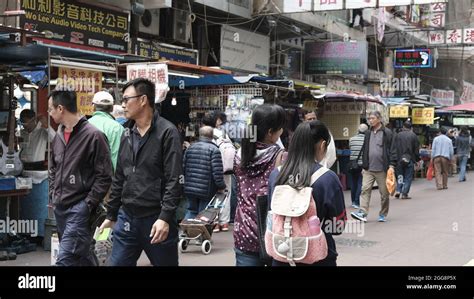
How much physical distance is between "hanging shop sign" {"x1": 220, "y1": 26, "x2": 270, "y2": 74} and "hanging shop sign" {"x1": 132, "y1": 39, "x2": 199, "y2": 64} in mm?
1106

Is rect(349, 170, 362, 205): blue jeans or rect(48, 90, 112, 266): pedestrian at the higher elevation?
rect(48, 90, 112, 266): pedestrian

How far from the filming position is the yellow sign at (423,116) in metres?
23.0

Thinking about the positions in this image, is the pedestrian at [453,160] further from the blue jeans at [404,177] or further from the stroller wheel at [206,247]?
the stroller wheel at [206,247]

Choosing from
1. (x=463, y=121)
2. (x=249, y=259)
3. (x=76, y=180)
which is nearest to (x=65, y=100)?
(x=76, y=180)

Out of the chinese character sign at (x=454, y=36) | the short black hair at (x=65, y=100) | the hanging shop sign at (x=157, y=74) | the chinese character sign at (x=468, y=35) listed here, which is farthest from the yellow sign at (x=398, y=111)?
the short black hair at (x=65, y=100)

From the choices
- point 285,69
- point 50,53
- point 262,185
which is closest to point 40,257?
point 50,53

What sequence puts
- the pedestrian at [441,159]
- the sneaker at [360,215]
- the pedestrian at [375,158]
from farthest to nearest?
the pedestrian at [441,159] < the sneaker at [360,215] < the pedestrian at [375,158]

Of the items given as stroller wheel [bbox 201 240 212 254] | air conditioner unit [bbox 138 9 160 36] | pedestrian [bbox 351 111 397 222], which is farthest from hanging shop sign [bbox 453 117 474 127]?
stroller wheel [bbox 201 240 212 254]

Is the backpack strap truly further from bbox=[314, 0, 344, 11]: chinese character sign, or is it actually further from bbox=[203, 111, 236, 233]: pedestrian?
bbox=[314, 0, 344, 11]: chinese character sign

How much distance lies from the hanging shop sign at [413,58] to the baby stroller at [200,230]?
17.9m

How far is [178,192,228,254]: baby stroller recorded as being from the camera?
860cm

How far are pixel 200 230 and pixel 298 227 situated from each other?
5.01m

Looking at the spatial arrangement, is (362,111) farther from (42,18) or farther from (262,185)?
(262,185)

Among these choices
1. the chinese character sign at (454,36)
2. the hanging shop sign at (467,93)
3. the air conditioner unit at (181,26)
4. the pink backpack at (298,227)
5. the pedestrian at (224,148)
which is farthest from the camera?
the hanging shop sign at (467,93)
